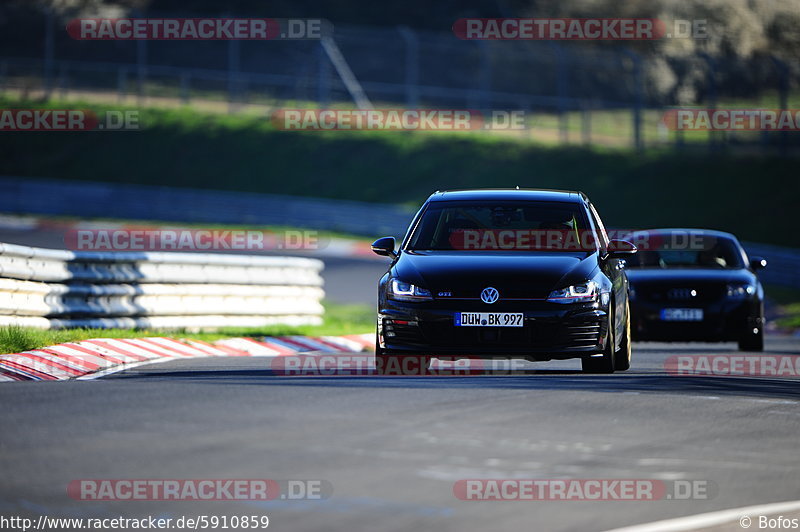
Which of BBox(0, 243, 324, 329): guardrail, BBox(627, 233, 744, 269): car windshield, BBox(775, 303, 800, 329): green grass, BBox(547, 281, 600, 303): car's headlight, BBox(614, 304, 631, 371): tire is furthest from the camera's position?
BBox(775, 303, 800, 329): green grass

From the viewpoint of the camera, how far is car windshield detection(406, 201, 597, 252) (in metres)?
12.8

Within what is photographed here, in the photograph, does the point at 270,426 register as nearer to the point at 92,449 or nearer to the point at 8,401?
the point at 92,449

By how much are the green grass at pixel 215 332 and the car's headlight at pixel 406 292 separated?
3.51 meters

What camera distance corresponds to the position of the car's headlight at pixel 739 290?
1758 cm

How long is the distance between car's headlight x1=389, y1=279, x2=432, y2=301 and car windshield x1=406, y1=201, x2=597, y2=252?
830 millimetres

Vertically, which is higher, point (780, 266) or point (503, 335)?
point (780, 266)

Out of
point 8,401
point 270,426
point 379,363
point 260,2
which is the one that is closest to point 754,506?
point 270,426

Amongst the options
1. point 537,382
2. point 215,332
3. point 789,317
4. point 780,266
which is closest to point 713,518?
point 537,382

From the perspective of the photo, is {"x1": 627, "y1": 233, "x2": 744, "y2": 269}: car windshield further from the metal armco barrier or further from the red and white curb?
the metal armco barrier

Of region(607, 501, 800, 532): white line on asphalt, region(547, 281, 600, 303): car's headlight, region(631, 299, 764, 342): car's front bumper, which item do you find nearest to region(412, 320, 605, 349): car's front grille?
region(547, 281, 600, 303): car's headlight

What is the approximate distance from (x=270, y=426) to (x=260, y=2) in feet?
200

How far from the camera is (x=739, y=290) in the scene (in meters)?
17.6

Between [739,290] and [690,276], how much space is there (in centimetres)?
59

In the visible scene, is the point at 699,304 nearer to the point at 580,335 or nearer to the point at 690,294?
the point at 690,294
